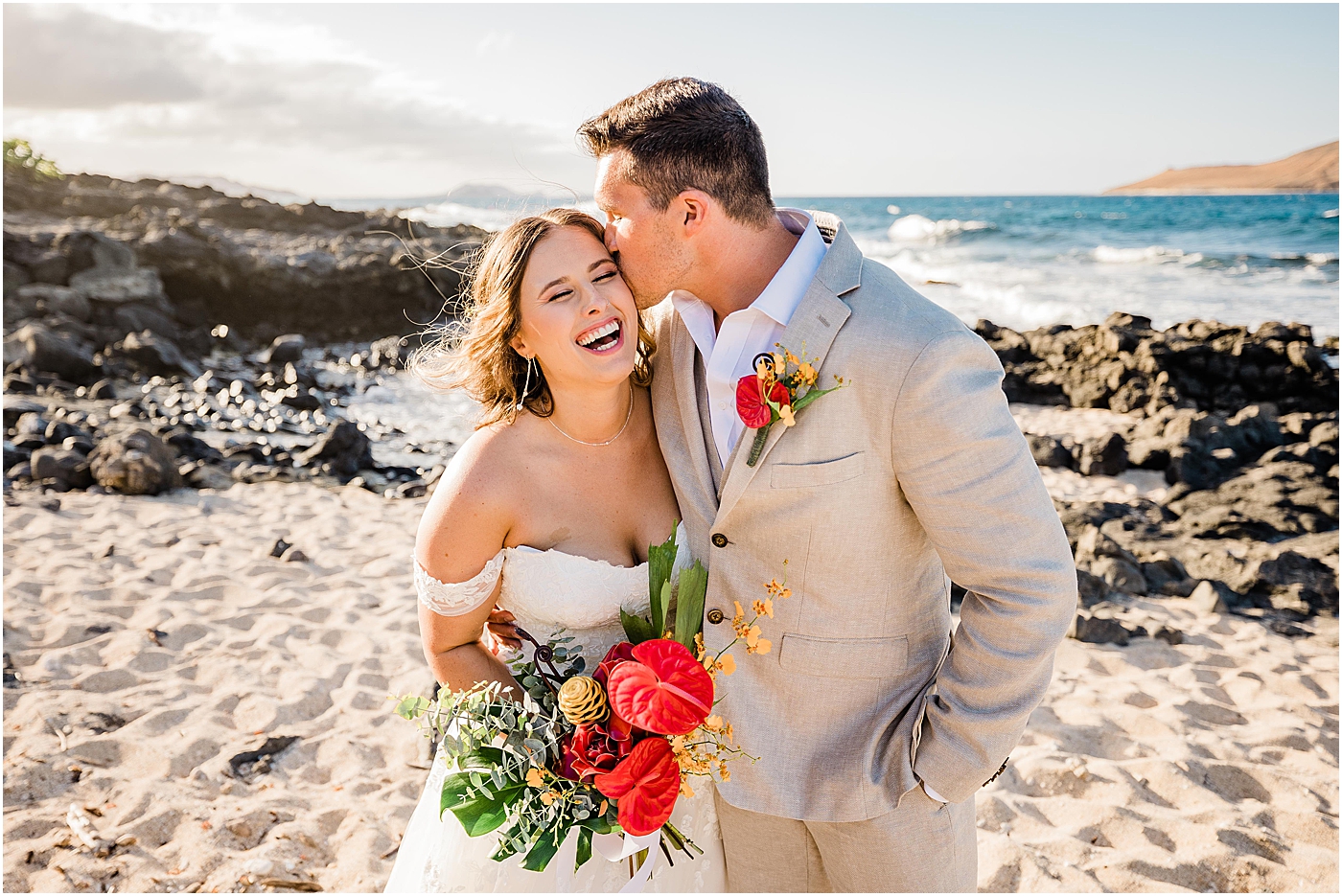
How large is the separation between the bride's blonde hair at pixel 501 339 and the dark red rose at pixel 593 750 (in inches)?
49.3

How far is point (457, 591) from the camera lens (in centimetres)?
278

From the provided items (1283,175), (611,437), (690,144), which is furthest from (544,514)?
(1283,175)

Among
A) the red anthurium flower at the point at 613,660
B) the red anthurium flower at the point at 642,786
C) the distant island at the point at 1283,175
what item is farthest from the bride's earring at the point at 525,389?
the distant island at the point at 1283,175

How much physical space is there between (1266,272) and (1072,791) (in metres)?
27.9

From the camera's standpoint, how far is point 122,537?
7.14 m

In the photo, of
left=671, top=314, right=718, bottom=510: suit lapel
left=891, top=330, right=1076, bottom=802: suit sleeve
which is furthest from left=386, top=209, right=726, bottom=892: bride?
left=891, top=330, right=1076, bottom=802: suit sleeve

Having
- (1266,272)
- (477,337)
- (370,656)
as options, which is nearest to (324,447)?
(370,656)

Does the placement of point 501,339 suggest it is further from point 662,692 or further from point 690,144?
point 662,692

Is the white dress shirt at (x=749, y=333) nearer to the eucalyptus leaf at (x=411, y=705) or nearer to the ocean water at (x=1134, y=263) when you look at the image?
the eucalyptus leaf at (x=411, y=705)

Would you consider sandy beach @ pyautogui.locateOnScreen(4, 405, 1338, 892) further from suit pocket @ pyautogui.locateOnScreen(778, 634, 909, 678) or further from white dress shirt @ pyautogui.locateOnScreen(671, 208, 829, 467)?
white dress shirt @ pyautogui.locateOnScreen(671, 208, 829, 467)

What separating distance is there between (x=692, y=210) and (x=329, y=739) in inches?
138

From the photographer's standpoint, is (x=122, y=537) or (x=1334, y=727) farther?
(x=122, y=537)

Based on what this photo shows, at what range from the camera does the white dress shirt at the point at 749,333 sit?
2564mm

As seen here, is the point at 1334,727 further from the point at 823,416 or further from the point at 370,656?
the point at 370,656
